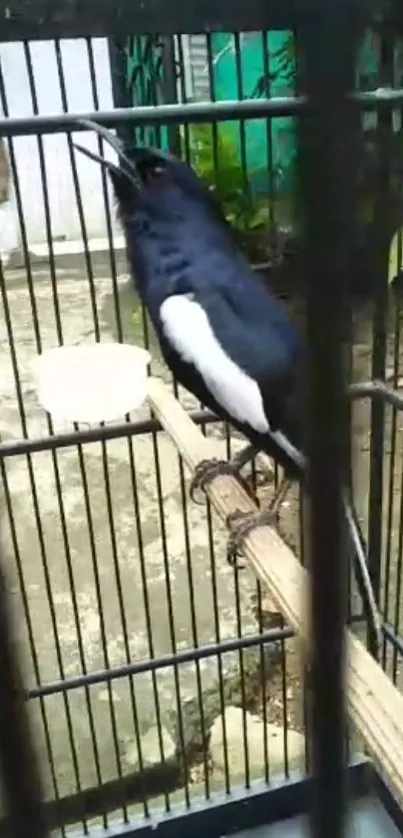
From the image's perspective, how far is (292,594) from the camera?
812mm

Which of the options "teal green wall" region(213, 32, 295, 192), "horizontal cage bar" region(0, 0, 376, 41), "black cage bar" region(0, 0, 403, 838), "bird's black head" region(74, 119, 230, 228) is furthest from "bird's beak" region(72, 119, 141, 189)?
"black cage bar" region(0, 0, 403, 838)

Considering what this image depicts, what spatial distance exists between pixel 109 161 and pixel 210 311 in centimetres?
24

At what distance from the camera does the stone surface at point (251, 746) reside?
1.44 m

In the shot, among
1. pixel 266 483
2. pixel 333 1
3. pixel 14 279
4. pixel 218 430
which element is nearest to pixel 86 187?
pixel 14 279

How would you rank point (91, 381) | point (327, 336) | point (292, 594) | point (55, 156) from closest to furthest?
1. point (327, 336)
2. point (292, 594)
3. point (91, 381)
4. point (55, 156)

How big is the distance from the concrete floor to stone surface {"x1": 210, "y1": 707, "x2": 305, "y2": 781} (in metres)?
0.07

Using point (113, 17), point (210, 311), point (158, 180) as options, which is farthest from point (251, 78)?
point (113, 17)

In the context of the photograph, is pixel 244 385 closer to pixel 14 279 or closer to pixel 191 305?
pixel 191 305

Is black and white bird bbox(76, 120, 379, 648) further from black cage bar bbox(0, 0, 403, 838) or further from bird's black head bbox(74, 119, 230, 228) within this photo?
black cage bar bbox(0, 0, 403, 838)

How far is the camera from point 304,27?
0.22 metres

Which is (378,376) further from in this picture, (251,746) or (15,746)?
(15,746)

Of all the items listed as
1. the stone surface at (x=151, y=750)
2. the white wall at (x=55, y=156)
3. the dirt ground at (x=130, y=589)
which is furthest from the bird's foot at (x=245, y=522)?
the white wall at (x=55, y=156)

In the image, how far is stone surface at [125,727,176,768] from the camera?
140cm

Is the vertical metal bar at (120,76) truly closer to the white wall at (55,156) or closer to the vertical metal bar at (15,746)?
the white wall at (55,156)
